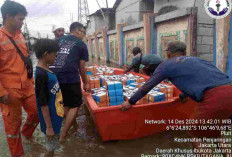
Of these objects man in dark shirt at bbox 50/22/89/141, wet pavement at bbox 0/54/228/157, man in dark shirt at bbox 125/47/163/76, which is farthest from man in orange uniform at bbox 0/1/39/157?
man in dark shirt at bbox 125/47/163/76

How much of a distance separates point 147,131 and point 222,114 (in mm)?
1269

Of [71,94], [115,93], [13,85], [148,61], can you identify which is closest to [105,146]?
[115,93]

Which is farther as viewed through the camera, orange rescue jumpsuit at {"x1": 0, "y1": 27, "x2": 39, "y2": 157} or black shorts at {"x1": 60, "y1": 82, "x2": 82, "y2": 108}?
black shorts at {"x1": 60, "y1": 82, "x2": 82, "y2": 108}

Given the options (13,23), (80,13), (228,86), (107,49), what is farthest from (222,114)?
(80,13)

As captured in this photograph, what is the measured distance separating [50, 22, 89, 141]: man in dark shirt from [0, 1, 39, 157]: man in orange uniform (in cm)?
58

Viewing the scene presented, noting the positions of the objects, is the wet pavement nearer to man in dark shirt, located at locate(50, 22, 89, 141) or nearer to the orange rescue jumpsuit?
man in dark shirt, located at locate(50, 22, 89, 141)

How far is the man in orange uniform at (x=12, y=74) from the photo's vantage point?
198 cm

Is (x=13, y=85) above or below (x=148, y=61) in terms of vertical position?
below

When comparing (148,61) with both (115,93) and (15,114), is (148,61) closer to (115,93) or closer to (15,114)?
(115,93)

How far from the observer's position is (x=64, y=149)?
2824 millimetres

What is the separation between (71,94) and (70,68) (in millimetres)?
395

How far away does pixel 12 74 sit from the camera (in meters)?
2.09

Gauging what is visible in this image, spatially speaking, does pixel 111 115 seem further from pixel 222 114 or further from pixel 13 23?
pixel 13 23

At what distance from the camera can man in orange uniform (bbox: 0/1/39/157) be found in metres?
1.98
